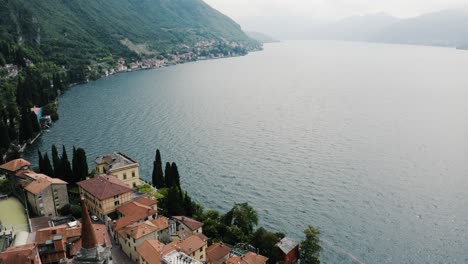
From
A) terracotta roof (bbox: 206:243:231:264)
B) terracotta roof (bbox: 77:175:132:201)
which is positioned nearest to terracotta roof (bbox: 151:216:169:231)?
terracotta roof (bbox: 206:243:231:264)

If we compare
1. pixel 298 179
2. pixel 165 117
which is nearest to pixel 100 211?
pixel 298 179

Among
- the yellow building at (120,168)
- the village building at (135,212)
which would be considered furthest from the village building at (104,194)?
the yellow building at (120,168)

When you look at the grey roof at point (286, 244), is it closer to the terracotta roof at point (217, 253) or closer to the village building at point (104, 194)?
the terracotta roof at point (217, 253)

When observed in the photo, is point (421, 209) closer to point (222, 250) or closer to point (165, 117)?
point (222, 250)

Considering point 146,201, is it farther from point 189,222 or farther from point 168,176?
point 168,176

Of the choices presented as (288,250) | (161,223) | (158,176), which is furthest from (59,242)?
(158,176)

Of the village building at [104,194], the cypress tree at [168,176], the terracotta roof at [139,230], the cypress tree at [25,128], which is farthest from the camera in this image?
the cypress tree at [25,128]
